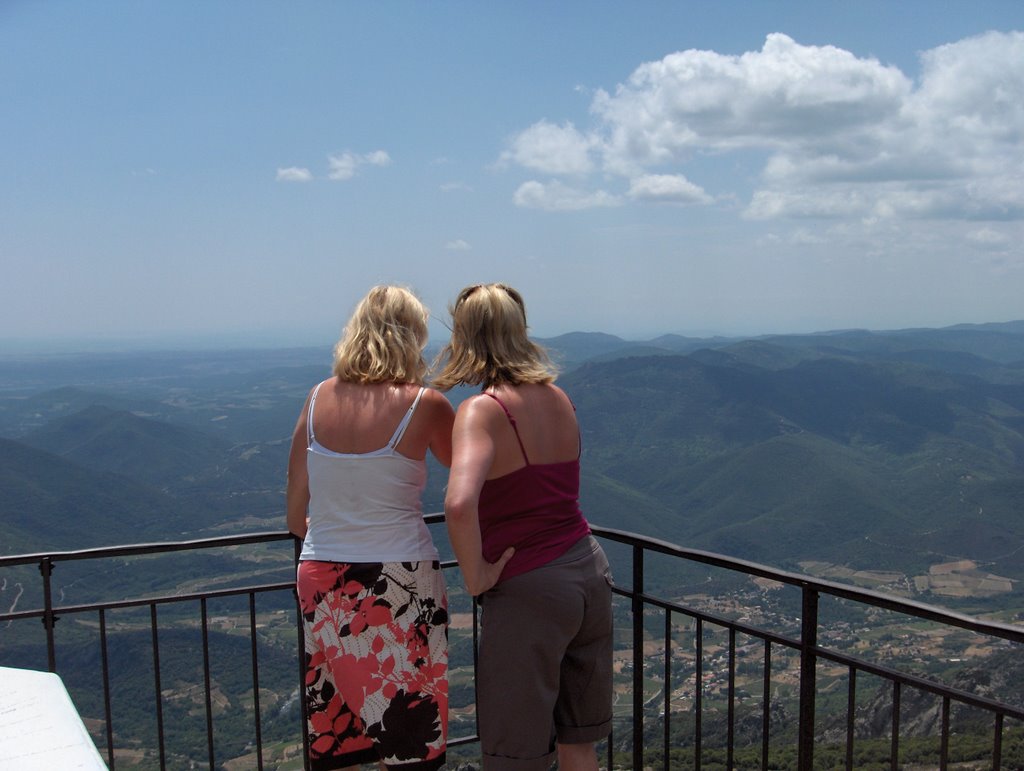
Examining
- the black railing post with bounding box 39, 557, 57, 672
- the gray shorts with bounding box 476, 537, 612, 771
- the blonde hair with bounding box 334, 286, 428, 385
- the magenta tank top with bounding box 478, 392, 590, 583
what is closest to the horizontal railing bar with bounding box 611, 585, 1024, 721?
the gray shorts with bounding box 476, 537, 612, 771

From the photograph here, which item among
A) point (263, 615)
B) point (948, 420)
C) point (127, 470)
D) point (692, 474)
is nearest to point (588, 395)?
point (692, 474)

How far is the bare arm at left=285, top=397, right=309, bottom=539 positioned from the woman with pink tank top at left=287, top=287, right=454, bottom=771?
0.06 feet

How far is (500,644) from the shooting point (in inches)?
98.8

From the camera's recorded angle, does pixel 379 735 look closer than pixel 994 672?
Yes

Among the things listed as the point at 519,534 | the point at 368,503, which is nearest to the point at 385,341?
the point at 368,503

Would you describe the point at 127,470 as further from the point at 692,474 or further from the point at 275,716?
the point at 275,716

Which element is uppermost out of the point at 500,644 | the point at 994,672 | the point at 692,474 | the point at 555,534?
the point at 555,534

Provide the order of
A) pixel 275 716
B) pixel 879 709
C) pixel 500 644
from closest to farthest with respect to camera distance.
→ pixel 500 644 < pixel 879 709 < pixel 275 716

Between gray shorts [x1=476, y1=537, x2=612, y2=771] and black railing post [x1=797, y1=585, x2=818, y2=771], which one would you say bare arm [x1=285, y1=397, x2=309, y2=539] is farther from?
black railing post [x1=797, y1=585, x2=818, y2=771]

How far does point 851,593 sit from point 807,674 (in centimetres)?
40

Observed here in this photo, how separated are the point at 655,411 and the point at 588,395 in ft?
48.4

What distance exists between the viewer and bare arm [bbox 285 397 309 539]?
2.78 m

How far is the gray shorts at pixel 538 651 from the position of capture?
2.49 meters

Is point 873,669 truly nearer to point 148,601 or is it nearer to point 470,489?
point 470,489
